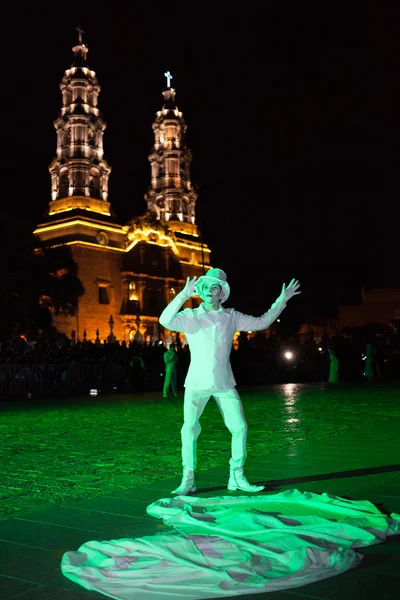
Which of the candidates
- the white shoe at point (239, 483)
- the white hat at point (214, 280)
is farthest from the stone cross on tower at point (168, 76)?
the white shoe at point (239, 483)

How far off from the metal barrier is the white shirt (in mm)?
15860

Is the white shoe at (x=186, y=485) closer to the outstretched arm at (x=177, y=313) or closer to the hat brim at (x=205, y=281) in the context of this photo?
the outstretched arm at (x=177, y=313)

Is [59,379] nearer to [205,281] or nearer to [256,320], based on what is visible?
[256,320]

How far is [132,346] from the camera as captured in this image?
25.3 metres

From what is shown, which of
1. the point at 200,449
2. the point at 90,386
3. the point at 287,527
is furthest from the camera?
the point at 90,386

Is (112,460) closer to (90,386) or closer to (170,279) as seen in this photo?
(90,386)

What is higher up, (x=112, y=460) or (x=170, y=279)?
(x=170, y=279)

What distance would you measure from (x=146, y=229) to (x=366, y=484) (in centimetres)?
6209

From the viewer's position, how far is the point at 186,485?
5688 mm

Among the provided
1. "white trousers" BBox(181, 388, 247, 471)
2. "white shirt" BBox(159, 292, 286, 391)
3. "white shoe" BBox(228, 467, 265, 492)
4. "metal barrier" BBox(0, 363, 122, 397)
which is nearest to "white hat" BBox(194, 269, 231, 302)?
"white shirt" BBox(159, 292, 286, 391)

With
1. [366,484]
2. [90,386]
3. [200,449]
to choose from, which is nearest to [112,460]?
[200,449]

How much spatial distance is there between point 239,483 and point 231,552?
1.95 metres

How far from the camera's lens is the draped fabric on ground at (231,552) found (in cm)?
343

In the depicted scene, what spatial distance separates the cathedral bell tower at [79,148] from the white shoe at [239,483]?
57.3 meters
